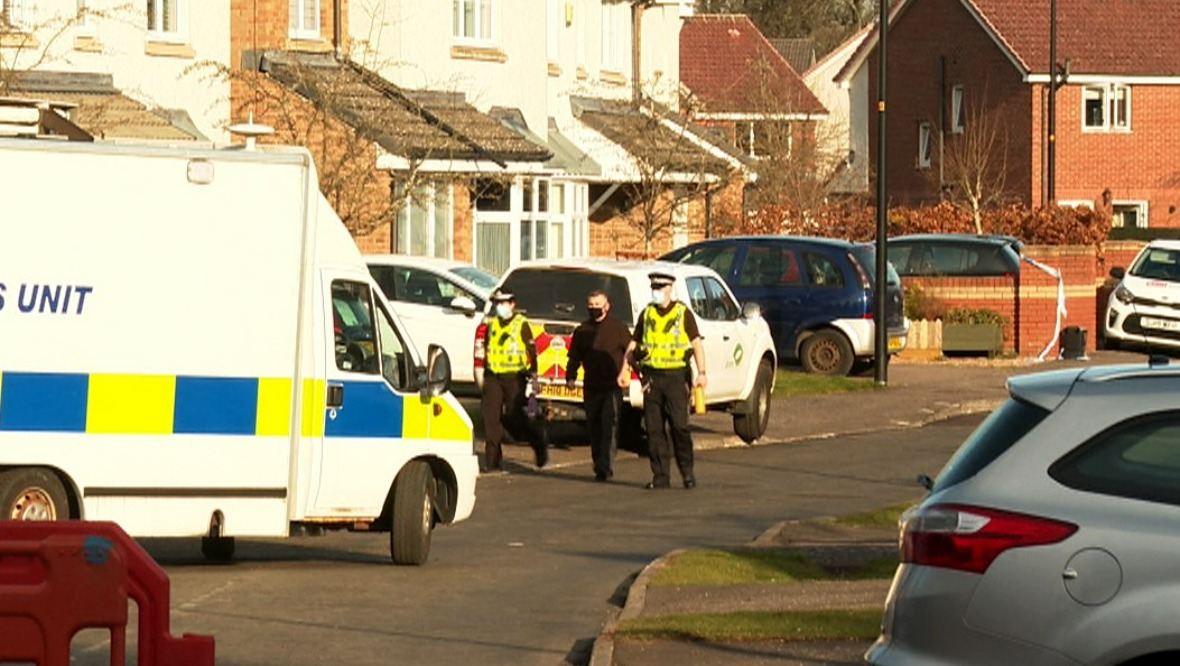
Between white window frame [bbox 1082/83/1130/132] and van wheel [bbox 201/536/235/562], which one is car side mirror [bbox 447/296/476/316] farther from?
white window frame [bbox 1082/83/1130/132]

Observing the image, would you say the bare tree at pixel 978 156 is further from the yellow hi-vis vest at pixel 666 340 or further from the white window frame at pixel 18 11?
the yellow hi-vis vest at pixel 666 340

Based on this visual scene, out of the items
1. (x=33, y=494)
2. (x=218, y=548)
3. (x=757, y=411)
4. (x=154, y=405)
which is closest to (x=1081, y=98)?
(x=757, y=411)

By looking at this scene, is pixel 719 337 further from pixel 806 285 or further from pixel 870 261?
pixel 870 261

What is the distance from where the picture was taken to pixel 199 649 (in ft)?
26.1

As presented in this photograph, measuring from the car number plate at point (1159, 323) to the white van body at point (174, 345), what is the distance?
23743 millimetres

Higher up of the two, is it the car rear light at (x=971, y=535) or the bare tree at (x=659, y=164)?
the bare tree at (x=659, y=164)

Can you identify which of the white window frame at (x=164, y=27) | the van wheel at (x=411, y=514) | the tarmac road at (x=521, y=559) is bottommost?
the tarmac road at (x=521, y=559)

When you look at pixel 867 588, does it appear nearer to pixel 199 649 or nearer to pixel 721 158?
pixel 199 649

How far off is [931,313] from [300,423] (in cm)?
2260

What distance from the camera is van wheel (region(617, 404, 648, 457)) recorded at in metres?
24.0

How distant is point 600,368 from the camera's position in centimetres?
2084

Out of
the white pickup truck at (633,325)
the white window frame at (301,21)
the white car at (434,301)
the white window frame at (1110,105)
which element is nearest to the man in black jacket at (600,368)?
the white pickup truck at (633,325)

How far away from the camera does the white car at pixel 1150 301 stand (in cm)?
3641

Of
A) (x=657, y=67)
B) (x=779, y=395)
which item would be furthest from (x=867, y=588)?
(x=657, y=67)
